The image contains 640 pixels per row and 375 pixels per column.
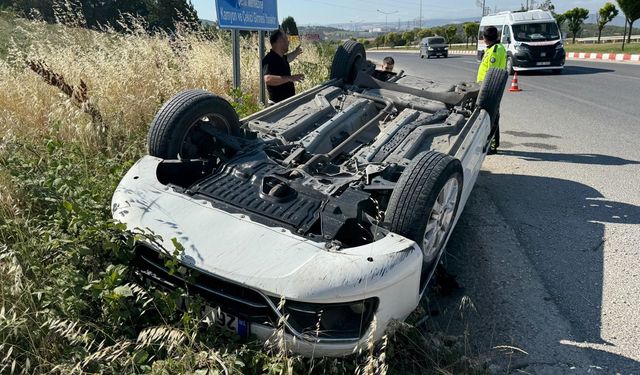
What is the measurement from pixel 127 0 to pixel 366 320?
1140 inches

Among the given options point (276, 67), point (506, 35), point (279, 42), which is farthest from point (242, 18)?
point (506, 35)

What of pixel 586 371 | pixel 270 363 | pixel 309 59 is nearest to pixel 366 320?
pixel 270 363

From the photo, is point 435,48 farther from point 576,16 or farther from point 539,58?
point 539,58

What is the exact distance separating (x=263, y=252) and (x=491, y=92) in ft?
11.1

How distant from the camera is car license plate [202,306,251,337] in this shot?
7.60 feet

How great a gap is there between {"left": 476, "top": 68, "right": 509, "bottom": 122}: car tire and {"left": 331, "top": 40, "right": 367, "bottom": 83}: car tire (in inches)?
59.1

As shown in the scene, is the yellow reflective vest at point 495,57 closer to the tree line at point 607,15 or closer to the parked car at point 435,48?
the tree line at point 607,15

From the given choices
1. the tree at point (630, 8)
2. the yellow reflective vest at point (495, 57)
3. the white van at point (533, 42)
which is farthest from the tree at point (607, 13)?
the yellow reflective vest at point (495, 57)

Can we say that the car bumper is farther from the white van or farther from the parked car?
the parked car

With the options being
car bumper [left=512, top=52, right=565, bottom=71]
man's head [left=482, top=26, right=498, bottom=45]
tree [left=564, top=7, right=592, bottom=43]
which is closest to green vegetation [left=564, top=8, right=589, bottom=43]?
tree [left=564, top=7, right=592, bottom=43]

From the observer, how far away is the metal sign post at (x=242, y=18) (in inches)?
234

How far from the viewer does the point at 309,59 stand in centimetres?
1298

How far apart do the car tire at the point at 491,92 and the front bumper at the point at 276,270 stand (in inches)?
114

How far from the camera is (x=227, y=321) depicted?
2357 mm
